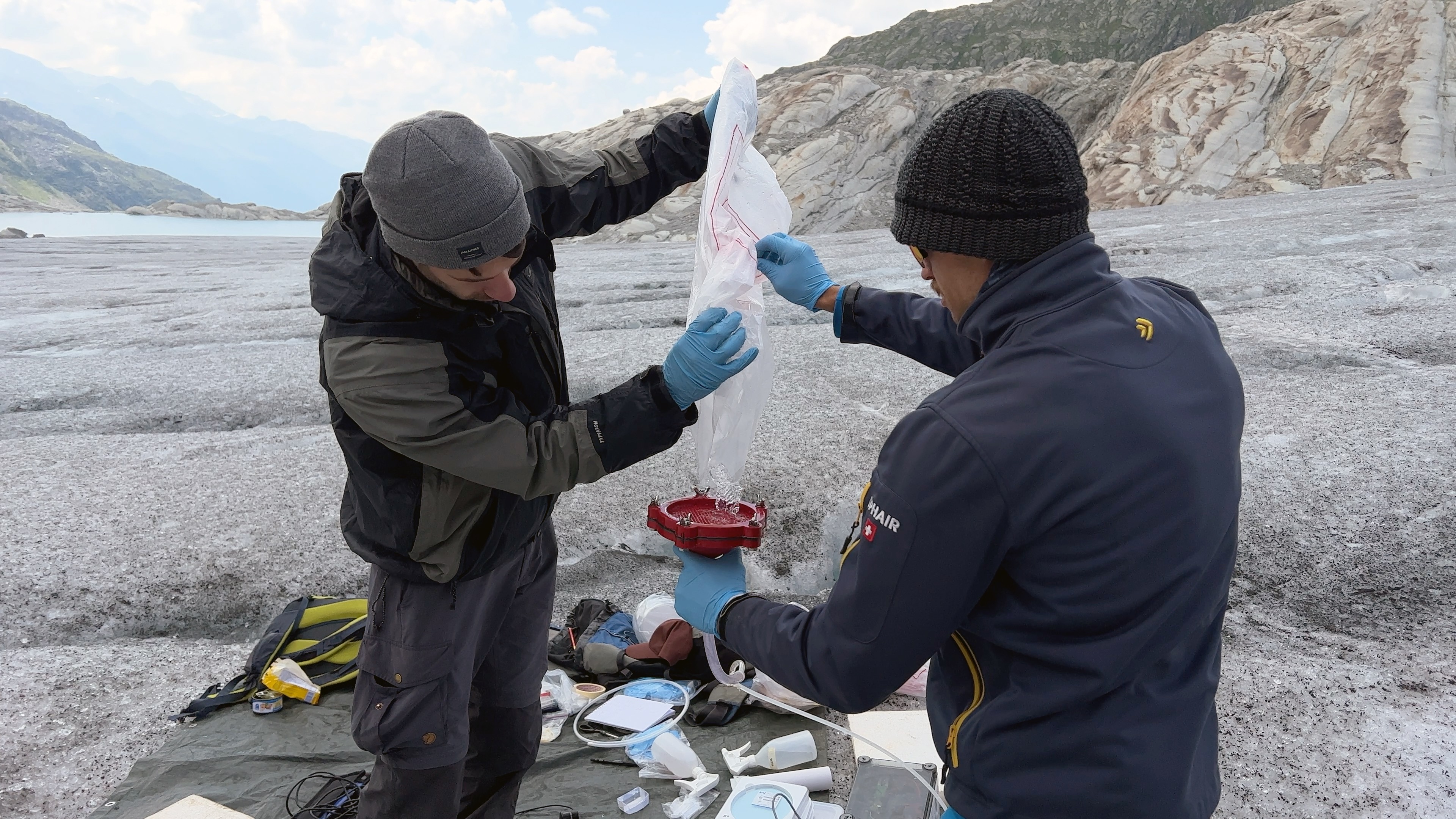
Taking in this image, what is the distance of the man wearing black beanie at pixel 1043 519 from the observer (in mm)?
1244

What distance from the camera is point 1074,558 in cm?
127

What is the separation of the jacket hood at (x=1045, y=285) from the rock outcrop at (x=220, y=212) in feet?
178

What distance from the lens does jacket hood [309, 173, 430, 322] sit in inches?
Result: 77.0

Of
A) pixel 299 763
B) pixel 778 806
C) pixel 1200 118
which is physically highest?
pixel 1200 118

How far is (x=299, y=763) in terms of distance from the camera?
10.6ft

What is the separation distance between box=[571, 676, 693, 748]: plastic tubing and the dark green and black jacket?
4.30ft

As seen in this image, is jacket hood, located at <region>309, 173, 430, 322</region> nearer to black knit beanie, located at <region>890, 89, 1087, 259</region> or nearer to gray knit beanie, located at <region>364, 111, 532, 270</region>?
gray knit beanie, located at <region>364, 111, 532, 270</region>

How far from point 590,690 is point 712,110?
96.3 inches

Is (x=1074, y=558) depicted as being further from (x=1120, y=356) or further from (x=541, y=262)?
(x=541, y=262)

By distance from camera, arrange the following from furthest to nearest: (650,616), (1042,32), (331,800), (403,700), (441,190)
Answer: (1042,32) < (650,616) < (331,800) < (403,700) < (441,190)

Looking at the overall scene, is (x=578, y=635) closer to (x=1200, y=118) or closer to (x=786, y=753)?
(x=786, y=753)

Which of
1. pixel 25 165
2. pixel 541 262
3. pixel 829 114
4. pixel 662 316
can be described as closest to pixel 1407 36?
pixel 829 114

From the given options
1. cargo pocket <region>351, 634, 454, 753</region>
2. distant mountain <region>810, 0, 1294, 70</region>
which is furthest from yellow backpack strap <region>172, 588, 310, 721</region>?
distant mountain <region>810, 0, 1294, 70</region>

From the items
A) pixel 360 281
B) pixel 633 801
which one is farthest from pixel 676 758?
pixel 360 281
